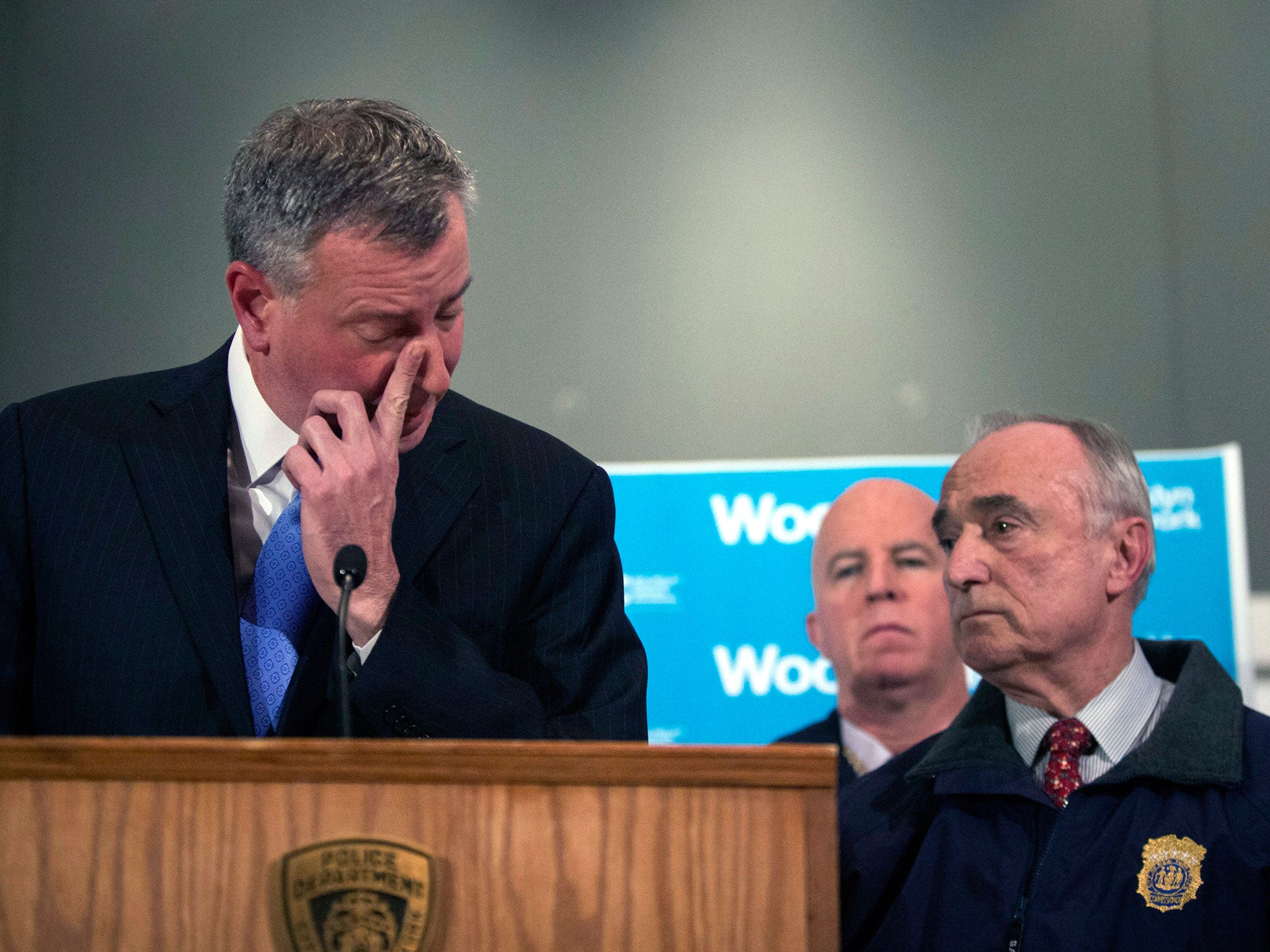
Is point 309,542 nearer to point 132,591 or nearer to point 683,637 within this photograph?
point 132,591

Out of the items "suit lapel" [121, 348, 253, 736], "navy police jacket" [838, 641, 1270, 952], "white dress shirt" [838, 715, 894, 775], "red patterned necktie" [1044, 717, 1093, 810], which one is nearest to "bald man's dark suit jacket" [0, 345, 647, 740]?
"suit lapel" [121, 348, 253, 736]

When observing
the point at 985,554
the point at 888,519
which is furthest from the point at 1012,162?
the point at 985,554

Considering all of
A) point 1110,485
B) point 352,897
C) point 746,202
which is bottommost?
point 352,897

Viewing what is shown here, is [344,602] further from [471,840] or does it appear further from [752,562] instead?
[752,562]

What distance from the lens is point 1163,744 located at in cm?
179

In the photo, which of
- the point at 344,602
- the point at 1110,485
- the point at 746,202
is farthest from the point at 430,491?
the point at 746,202

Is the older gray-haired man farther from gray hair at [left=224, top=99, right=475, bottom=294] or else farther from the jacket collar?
gray hair at [left=224, top=99, right=475, bottom=294]

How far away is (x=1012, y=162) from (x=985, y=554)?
212cm

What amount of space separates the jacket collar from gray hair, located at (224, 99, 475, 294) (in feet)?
3.55

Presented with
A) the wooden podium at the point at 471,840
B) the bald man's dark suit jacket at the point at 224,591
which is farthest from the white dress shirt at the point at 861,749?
the wooden podium at the point at 471,840

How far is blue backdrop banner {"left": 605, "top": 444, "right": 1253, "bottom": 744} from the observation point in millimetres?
3143

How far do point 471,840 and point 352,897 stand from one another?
105mm

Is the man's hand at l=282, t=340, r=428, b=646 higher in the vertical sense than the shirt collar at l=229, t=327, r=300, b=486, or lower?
lower

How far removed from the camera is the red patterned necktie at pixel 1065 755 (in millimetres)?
1862
